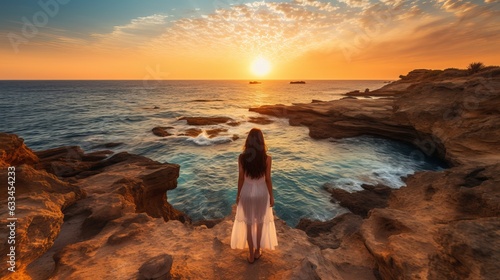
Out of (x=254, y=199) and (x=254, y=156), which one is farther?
(x=254, y=199)

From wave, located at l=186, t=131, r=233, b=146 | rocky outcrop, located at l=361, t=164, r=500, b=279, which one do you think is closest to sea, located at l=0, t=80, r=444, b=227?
wave, located at l=186, t=131, r=233, b=146

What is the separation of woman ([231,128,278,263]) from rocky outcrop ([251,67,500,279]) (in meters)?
2.54

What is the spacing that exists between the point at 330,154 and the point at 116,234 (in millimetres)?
18451

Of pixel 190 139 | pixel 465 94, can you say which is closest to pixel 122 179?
pixel 190 139

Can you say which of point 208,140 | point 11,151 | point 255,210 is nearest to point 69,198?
point 11,151

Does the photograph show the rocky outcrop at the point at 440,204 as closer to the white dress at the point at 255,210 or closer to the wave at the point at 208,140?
the white dress at the point at 255,210

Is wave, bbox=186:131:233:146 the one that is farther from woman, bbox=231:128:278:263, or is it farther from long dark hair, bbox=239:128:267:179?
long dark hair, bbox=239:128:267:179

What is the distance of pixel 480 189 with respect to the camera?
5.88m

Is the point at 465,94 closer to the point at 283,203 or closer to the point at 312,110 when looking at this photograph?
the point at 283,203

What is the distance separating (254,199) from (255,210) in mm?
250

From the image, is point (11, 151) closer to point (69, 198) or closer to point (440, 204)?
point (69, 198)

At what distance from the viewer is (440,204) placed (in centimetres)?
655

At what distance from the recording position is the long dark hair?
3988 millimetres

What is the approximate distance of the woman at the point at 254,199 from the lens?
406 centimetres
